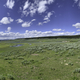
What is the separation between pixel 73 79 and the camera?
8.57 metres

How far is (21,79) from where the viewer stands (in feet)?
28.3

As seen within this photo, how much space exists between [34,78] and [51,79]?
2.58 metres

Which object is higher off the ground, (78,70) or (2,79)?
(2,79)

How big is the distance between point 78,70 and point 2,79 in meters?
12.0

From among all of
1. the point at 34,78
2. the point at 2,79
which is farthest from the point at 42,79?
the point at 2,79

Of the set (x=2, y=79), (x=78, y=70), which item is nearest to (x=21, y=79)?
(x=2, y=79)

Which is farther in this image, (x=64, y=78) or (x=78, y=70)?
(x=78, y=70)

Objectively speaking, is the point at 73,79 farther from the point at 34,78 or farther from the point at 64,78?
the point at 34,78

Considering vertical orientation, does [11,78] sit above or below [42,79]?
above

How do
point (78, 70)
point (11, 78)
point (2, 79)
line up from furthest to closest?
1. point (78, 70)
2. point (11, 78)
3. point (2, 79)

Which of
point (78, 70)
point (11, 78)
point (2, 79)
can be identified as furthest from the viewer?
point (78, 70)

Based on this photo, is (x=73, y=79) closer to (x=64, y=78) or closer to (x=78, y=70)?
(x=64, y=78)

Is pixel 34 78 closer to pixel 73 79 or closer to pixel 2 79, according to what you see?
pixel 2 79

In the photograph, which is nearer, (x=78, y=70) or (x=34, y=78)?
(x=34, y=78)
